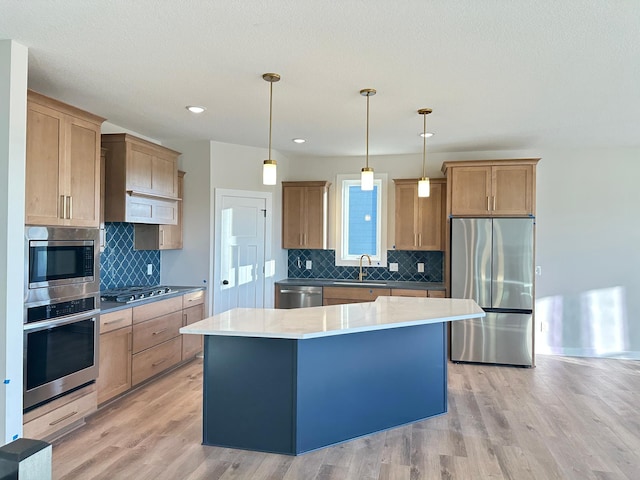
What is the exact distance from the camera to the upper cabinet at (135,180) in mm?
4027

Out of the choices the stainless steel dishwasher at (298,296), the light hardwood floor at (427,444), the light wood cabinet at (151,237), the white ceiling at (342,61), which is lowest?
the light hardwood floor at (427,444)

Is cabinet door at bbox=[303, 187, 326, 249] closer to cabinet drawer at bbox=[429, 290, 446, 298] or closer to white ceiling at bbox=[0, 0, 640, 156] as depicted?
white ceiling at bbox=[0, 0, 640, 156]

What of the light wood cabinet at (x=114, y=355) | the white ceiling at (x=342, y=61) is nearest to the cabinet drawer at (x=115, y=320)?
the light wood cabinet at (x=114, y=355)

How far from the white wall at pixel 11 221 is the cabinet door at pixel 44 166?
0.57ft

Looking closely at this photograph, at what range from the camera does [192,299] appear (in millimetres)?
4773

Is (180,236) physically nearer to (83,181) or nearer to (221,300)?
(221,300)

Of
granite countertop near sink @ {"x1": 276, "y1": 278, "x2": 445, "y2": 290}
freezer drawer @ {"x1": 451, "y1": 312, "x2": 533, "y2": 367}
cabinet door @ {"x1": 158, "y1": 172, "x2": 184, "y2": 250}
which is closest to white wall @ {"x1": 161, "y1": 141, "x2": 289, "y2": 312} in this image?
cabinet door @ {"x1": 158, "y1": 172, "x2": 184, "y2": 250}

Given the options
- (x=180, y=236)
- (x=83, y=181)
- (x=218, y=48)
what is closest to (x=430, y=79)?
(x=218, y=48)

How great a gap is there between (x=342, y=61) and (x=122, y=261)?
10.1 ft

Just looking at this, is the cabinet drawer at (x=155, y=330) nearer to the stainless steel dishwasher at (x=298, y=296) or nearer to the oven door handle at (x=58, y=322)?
the oven door handle at (x=58, y=322)

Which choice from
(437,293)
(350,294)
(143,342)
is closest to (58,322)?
(143,342)

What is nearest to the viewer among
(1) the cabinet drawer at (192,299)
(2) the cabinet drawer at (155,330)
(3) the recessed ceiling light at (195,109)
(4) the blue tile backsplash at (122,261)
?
(3) the recessed ceiling light at (195,109)

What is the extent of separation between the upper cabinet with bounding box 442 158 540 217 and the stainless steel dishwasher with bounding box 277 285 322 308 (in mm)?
1934

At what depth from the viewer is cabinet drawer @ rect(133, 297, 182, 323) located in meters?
3.89
